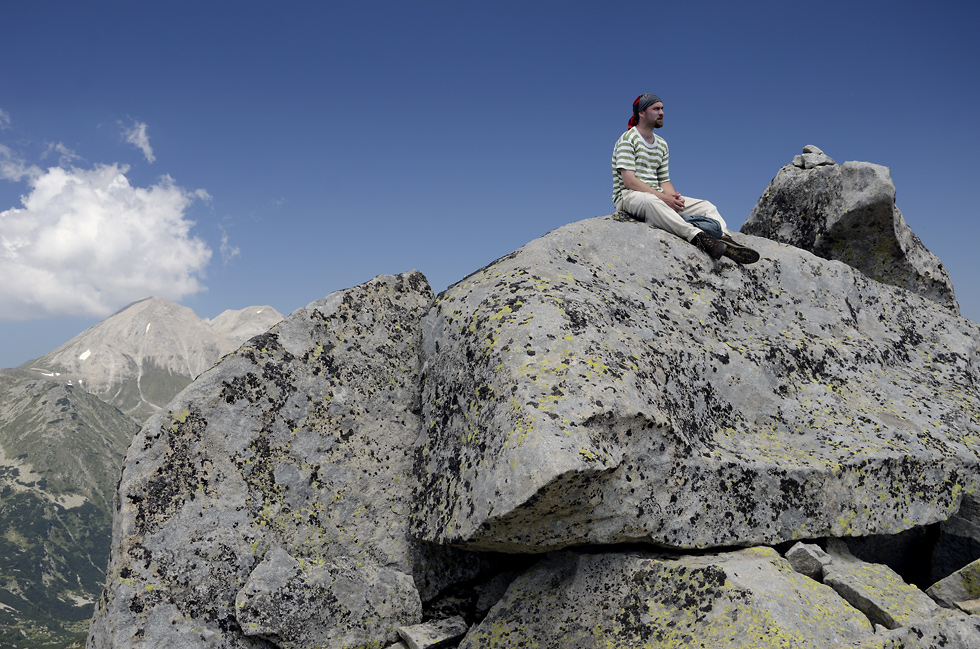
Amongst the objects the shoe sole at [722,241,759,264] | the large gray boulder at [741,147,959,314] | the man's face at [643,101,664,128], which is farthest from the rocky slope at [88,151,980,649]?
the large gray boulder at [741,147,959,314]

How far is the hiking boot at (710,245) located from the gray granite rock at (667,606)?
16.7 feet

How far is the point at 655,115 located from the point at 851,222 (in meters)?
4.80

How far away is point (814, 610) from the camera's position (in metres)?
6.21

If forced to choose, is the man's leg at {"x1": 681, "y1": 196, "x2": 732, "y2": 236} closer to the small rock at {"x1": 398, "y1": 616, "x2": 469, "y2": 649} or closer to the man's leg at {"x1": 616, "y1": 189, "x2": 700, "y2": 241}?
the man's leg at {"x1": 616, "y1": 189, "x2": 700, "y2": 241}

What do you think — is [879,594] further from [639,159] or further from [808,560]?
[639,159]

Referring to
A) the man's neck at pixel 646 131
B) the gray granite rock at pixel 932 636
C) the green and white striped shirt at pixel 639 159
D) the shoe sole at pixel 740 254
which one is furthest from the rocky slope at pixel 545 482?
the man's neck at pixel 646 131

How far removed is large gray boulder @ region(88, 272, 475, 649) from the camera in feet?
23.1

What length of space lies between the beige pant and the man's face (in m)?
1.65

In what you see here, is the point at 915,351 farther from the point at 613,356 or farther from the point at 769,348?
the point at 613,356

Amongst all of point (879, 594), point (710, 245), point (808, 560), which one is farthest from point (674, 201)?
point (879, 594)

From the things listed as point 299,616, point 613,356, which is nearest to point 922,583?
point 613,356

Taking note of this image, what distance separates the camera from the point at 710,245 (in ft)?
34.7

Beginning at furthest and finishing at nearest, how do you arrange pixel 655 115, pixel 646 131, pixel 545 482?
pixel 646 131
pixel 655 115
pixel 545 482

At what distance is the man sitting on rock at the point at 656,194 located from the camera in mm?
10711
